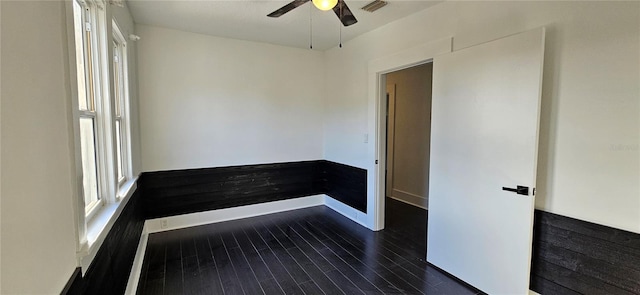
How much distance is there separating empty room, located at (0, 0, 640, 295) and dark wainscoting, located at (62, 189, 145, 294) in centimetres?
2

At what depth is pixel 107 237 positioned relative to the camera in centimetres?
154

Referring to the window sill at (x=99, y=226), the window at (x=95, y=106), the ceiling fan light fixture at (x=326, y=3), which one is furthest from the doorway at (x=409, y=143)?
the window at (x=95, y=106)

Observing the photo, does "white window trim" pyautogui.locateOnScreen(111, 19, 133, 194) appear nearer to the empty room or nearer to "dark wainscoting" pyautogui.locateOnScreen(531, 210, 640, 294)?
the empty room

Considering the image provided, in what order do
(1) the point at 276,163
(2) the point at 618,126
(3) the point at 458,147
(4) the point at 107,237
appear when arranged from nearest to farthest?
(4) the point at 107,237, (2) the point at 618,126, (3) the point at 458,147, (1) the point at 276,163

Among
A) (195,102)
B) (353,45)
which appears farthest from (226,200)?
(353,45)

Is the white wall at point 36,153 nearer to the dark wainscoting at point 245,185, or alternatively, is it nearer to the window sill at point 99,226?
the window sill at point 99,226

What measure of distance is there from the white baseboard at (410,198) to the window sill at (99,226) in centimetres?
406

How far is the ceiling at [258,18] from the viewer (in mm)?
2688

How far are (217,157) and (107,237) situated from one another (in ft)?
7.72

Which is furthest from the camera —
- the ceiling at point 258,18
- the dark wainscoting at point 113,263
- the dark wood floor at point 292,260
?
the ceiling at point 258,18

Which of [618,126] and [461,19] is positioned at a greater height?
[461,19]

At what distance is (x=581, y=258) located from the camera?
1.82m

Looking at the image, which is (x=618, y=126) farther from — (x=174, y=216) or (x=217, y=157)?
(x=174, y=216)

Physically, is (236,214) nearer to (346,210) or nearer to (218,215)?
(218,215)
